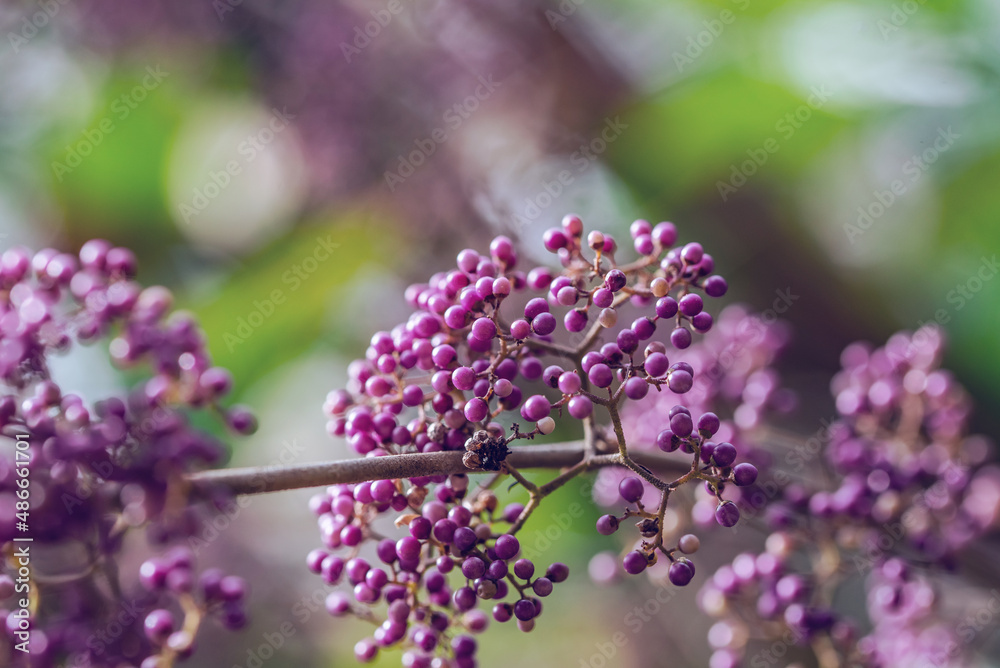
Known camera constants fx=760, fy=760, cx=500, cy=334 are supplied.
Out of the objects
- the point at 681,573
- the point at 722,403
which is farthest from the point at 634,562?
the point at 722,403

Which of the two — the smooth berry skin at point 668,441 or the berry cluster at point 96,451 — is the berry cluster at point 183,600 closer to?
the berry cluster at point 96,451

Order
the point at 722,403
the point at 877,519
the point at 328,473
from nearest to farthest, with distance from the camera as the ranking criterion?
the point at 328,473 → the point at 877,519 → the point at 722,403

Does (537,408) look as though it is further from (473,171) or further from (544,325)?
(473,171)

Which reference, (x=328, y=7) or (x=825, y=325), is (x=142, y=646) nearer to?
(x=825, y=325)

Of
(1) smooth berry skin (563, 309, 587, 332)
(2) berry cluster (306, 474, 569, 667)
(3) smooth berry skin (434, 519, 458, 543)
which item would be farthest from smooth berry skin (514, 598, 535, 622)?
(1) smooth berry skin (563, 309, 587, 332)

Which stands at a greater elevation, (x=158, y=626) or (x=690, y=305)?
(x=690, y=305)

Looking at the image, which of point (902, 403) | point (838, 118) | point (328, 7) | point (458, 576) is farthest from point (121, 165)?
point (902, 403)

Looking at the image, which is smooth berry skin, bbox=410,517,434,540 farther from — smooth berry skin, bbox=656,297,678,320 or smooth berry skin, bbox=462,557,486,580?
smooth berry skin, bbox=656,297,678,320
